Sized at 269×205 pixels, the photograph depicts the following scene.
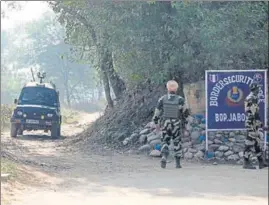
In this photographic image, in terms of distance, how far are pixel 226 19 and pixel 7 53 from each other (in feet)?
249

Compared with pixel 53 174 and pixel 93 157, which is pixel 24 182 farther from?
pixel 93 157

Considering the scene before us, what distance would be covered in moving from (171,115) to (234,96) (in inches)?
104

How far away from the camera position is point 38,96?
2155 cm

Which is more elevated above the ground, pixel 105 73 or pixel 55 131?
pixel 105 73

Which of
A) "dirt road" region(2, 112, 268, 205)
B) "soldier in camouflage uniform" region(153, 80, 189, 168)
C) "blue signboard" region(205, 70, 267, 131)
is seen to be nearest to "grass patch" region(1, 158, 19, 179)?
"dirt road" region(2, 112, 268, 205)

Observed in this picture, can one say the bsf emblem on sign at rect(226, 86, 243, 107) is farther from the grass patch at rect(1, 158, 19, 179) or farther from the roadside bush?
the roadside bush

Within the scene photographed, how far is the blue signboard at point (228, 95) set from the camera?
41.2 ft

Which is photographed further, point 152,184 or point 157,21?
point 157,21

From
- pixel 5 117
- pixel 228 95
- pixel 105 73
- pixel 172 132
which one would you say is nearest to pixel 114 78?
pixel 105 73

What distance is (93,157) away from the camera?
13.4 meters

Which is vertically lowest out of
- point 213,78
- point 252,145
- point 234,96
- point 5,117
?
point 5,117

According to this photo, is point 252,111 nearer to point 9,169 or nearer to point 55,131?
point 9,169

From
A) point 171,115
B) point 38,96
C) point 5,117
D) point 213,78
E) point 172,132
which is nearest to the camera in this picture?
point 171,115

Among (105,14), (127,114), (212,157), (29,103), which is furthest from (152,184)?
(29,103)
